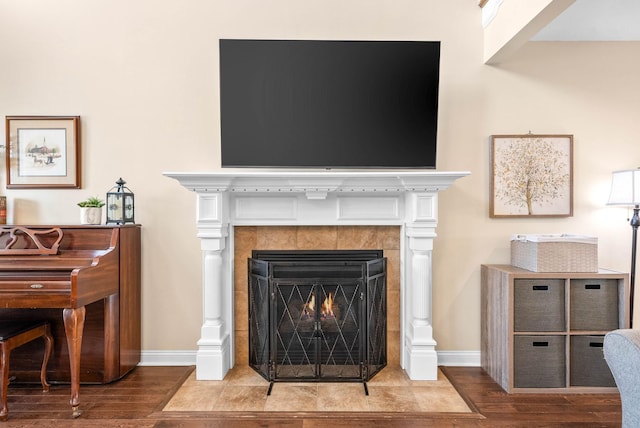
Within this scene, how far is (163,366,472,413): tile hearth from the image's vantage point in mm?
2312

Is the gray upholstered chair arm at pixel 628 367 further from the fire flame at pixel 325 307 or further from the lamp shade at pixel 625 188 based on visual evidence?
the lamp shade at pixel 625 188

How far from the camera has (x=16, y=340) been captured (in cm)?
226

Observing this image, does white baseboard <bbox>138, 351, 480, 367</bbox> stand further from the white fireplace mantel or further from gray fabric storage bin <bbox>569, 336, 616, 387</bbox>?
gray fabric storage bin <bbox>569, 336, 616, 387</bbox>

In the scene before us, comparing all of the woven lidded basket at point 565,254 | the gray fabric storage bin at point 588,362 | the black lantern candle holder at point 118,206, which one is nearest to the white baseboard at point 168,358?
the black lantern candle holder at point 118,206

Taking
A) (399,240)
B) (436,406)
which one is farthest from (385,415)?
(399,240)

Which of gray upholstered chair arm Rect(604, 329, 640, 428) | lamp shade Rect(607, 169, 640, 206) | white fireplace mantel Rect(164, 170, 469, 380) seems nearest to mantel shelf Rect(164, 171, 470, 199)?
white fireplace mantel Rect(164, 170, 469, 380)

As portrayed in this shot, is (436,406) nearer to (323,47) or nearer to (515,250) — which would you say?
(515,250)

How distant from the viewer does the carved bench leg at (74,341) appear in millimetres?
2199

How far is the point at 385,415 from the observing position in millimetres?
2236

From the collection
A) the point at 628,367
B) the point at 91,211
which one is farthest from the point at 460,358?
the point at 91,211

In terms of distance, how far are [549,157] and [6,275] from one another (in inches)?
138

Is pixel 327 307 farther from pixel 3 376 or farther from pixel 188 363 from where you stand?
pixel 3 376

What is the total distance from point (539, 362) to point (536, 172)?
1274 mm

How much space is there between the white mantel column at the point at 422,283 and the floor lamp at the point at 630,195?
4.07 ft
